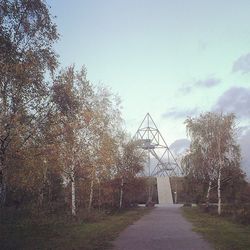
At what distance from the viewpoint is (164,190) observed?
93.9 metres

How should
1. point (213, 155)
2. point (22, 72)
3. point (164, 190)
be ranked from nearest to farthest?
point (22, 72) → point (213, 155) → point (164, 190)

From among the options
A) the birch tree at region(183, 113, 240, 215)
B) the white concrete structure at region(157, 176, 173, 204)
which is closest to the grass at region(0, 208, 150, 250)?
the birch tree at region(183, 113, 240, 215)

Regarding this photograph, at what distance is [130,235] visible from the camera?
21719 mm

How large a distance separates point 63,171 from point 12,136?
54.2ft

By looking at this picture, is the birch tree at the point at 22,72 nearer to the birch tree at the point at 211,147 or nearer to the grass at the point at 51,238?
the grass at the point at 51,238

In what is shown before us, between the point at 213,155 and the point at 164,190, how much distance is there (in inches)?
1867

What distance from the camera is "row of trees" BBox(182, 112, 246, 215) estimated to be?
1838 inches

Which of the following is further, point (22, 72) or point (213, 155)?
point (213, 155)

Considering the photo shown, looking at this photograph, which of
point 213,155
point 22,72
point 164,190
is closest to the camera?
point 22,72

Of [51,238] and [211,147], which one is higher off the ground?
[211,147]

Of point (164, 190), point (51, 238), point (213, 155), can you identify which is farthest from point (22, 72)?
point (164, 190)

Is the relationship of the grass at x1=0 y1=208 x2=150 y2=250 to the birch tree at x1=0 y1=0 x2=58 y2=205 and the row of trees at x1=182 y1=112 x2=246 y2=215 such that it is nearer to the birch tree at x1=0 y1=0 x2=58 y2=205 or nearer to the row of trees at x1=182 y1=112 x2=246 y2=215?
the birch tree at x1=0 y1=0 x2=58 y2=205

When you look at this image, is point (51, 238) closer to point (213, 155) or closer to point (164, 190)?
point (213, 155)

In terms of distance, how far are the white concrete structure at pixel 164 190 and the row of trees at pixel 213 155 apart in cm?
3701
